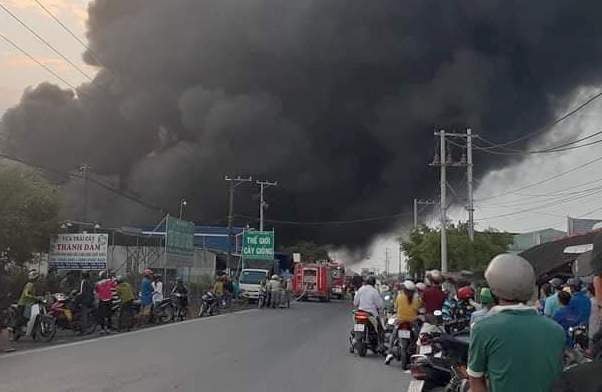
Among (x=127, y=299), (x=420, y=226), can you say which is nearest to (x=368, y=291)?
(x=127, y=299)

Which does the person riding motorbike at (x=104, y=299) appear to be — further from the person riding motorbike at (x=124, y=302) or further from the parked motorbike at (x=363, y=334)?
the parked motorbike at (x=363, y=334)

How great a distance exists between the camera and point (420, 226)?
156ft

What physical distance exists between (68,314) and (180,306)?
327 inches

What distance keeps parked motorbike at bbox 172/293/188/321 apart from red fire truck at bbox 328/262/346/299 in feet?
83.2

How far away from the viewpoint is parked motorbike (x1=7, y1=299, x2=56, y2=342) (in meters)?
15.1

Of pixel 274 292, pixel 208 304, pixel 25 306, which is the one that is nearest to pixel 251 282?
pixel 274 292

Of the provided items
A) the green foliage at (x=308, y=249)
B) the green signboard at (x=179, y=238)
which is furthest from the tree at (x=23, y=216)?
the green foliage at (x=308, y=249)

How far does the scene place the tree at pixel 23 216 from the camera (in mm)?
26062

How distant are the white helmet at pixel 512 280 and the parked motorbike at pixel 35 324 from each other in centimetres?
1341

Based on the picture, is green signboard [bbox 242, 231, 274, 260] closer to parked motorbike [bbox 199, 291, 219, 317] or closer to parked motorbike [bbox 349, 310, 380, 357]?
parked motorbike [bbox 199, 291, 219, 317]

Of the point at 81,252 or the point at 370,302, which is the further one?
the point at 81,252

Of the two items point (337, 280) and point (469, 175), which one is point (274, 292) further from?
point (337, 280)

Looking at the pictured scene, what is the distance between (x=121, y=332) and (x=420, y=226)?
31.3 m

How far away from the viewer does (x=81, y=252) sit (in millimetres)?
21391
